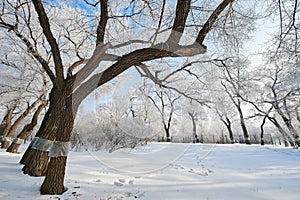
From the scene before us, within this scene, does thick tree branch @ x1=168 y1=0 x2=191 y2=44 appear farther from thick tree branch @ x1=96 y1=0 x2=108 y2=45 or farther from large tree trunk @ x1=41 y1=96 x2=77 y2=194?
large tree trunk @ x1=41 y1=96 x2=77 y2=194

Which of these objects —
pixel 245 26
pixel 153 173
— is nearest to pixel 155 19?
pixel 245 26

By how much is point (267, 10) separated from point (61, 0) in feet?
15.8

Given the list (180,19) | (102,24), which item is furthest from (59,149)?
(180,19)

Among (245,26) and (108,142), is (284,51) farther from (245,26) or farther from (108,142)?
(108,142)

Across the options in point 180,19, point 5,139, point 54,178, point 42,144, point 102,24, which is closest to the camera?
point 54,178

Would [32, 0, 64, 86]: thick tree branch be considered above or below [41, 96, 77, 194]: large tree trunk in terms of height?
above

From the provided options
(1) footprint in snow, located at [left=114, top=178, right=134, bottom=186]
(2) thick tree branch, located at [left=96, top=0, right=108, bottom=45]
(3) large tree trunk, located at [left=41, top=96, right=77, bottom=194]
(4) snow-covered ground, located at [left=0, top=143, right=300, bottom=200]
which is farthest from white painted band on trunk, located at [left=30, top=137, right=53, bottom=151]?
(2) thick tree branch, located at [left=96, top=0, right=108, bottom=45]

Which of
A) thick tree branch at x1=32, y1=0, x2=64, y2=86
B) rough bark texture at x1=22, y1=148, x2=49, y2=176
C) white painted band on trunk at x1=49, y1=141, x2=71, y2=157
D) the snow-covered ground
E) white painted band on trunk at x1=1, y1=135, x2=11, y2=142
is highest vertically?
thick tree branch at x1=32, y1=0, x2=64, y2=86

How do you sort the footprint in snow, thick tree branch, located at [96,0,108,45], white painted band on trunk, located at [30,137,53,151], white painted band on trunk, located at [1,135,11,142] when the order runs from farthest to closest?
white painted band on trunk, located at [1,135,11,142], thick tree branch, located at [96,0,108,45], white painted band on trunk, located at [30,137,53,151], the footprint in snow

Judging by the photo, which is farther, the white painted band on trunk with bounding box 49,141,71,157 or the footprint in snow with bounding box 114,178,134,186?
the footprint in snow with bounding box 114,178,134,186

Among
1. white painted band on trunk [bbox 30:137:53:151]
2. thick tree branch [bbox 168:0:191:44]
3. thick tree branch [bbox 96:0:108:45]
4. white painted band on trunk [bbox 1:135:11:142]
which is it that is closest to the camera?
thick tree branch [bbox 168:0:191:44]

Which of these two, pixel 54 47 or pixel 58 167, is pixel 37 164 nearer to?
pixel 58 167

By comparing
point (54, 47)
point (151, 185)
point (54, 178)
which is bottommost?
point (151, 185)

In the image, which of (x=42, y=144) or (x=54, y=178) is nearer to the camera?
(x=54, y=178)
